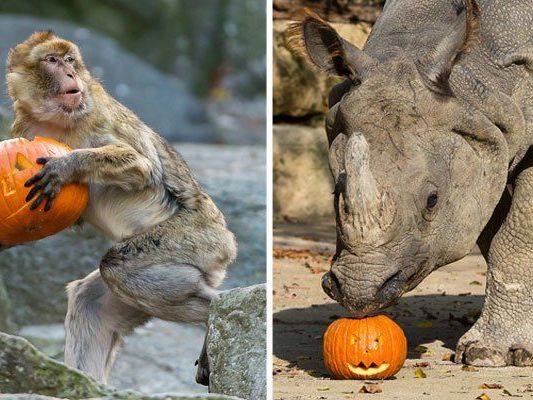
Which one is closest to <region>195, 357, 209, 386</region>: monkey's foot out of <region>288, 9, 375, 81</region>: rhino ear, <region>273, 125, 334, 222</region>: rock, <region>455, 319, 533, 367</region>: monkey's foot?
<region>288, 9, 375, 81</region>: rhino ear

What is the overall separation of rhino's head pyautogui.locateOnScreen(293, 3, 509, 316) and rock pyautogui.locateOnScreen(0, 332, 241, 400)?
194 cm

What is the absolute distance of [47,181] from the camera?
6.22 meters

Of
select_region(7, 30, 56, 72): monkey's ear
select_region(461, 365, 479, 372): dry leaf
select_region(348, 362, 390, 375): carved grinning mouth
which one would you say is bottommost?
select_region(461, 365, 479, 372): dry leaf

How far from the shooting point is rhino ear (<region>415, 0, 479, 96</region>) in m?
7.60

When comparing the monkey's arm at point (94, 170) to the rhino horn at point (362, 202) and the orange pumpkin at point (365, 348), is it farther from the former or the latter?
the orange pumpkin at point (365, 348)

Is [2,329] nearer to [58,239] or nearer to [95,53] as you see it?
[58,239]

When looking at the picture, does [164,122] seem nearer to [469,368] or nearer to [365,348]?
[469,368]

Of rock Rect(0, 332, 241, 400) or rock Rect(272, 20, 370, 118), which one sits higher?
rock Rect(0, 332, 241, 400)

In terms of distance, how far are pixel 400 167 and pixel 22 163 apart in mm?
2130

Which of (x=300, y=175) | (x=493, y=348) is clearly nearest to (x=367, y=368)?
(x=493, y=348)

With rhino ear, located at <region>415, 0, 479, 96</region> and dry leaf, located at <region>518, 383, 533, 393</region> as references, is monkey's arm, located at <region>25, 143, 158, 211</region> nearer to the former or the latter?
rhino ear, located at <region>415, 0, 479, 96</region>

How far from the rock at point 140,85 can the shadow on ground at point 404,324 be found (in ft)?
17.8

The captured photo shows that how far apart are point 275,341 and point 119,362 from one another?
1.05 meters

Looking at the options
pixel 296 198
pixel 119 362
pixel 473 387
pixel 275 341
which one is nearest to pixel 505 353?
pixel 473 387
